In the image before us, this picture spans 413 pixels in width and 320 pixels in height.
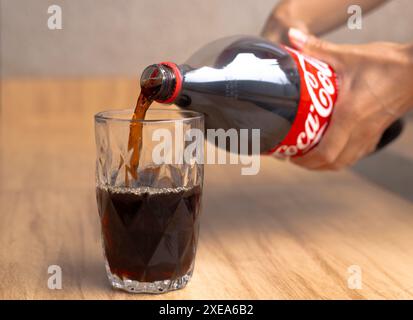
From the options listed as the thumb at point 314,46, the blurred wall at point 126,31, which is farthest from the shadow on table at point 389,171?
the blurred wall at point 126,31

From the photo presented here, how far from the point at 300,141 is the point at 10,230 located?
38 cm

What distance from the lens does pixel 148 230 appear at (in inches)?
28.4

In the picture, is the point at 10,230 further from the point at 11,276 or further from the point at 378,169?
the point at 378,169

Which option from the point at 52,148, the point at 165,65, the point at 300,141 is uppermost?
the point at 165,65

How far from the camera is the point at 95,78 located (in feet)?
6.24

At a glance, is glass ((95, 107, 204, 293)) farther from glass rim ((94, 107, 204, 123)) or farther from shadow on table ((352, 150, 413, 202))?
shadow on table ((352, 150, 413, 202))

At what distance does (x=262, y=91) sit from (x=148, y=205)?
9.7 inches

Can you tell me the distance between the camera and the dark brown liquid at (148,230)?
2.35ft

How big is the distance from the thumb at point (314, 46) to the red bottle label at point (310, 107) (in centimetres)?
7

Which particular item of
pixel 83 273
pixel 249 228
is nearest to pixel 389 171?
pixel 249 228

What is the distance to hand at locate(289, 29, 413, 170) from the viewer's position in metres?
0.98

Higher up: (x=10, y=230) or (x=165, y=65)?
(x=165, y=65)

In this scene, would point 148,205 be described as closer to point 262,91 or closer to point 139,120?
point 139,120
